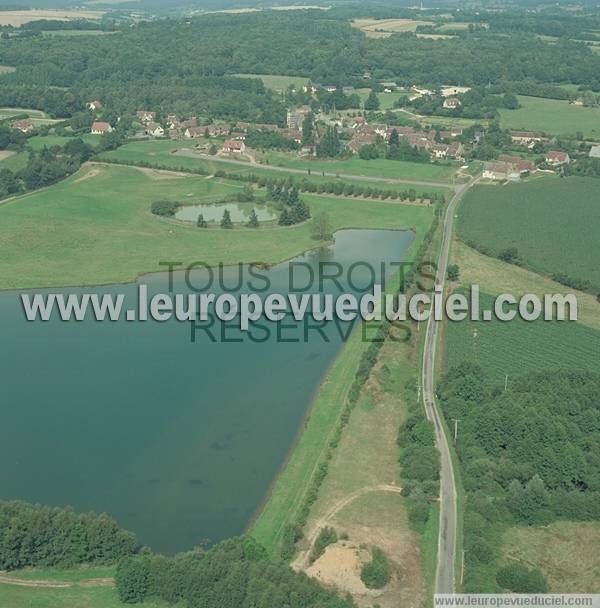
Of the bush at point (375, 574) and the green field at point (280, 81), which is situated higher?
the bush at point (375, 574)

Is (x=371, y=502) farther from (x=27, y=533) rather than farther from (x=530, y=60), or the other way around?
(x=530, y=60)

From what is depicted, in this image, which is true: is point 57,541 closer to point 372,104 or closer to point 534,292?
point 534,292

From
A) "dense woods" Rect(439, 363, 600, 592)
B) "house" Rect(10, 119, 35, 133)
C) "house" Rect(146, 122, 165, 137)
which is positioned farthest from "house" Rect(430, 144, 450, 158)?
"dense woods" Rect(439, 363, 600, 592)

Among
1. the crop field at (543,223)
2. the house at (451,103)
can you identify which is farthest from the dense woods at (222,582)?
the house at (451,103)

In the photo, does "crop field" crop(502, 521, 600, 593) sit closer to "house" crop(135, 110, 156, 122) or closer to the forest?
the forest

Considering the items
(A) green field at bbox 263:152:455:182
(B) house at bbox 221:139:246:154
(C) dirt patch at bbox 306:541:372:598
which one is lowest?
(A) green field at bbox 263:152:455:182

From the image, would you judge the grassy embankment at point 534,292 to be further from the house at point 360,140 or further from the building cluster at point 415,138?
the house at point 360,140
